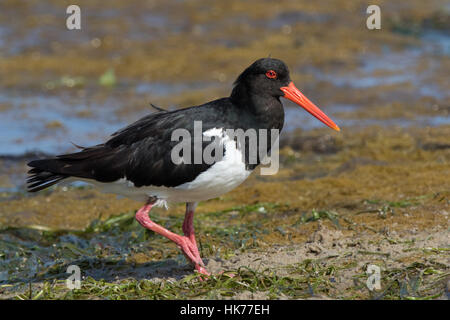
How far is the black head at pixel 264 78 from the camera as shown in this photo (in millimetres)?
6047

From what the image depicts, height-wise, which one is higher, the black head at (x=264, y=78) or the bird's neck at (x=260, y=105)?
the black head at (x=264, y=78)

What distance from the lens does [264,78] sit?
6082 millimetres

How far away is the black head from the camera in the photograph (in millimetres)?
6047

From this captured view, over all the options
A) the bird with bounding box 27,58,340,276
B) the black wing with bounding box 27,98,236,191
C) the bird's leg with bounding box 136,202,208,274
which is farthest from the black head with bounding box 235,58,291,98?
the bird's leg with bounding box 136,202,208,274

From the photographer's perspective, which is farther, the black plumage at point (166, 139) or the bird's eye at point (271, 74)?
the bird's eye at point (271, 74)

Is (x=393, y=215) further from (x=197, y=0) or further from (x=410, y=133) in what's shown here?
(x=197, y=0)

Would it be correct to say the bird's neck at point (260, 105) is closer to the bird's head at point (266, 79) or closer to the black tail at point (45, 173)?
the bird's head at point (266, 79)

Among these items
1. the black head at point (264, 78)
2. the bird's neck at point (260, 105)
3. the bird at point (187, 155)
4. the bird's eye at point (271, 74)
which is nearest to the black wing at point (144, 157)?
the bird at point (187, 155)

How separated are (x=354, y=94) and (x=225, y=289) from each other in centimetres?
755

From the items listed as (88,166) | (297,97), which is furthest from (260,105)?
(88,166)

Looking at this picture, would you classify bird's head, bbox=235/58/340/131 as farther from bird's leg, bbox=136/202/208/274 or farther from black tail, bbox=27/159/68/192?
black tail, bbox=27/159/68/192

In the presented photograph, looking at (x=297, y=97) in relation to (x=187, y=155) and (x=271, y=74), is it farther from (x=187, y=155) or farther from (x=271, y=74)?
(x=187, y=155)

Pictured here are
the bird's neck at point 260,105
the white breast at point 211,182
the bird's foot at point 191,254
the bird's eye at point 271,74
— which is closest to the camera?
the white breast at point 211,182
